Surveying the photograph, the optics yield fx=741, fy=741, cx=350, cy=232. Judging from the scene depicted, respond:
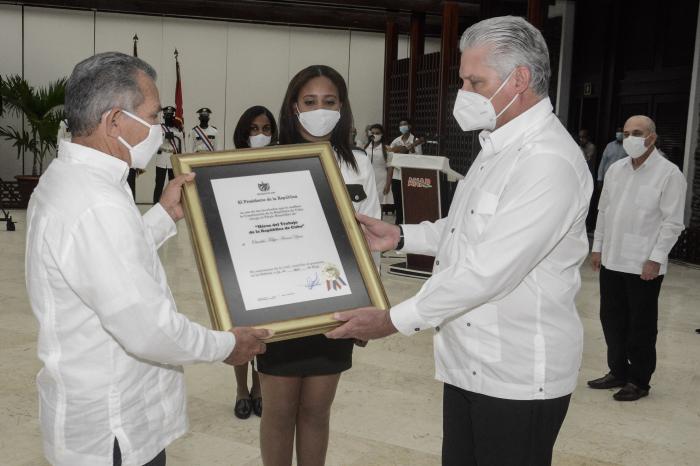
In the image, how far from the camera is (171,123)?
11.6m

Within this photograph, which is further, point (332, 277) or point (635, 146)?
point (635, 146)

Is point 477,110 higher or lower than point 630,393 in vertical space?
higher

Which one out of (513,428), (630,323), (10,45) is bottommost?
(630,323)

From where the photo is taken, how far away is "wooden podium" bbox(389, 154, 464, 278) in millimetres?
7035

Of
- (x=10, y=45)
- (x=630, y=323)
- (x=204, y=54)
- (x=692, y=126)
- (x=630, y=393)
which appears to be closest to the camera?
(x=630, y=393)

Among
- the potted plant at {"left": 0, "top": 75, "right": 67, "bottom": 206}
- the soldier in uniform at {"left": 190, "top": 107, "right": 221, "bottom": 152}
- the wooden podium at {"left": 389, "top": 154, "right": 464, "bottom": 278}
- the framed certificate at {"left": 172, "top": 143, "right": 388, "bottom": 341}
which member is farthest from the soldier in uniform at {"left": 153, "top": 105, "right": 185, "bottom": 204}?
the framed certificate at {"left": 172, "top": 143, "right": 388, "bottom": 341}

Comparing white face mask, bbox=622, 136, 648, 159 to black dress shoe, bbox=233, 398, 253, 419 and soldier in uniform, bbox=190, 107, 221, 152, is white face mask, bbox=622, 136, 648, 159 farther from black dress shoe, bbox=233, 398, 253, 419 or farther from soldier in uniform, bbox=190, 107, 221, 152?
soldier in uniform, bbox=190, 107, 221, 152

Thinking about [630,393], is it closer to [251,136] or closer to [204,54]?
[251,136]

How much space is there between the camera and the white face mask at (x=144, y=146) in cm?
162

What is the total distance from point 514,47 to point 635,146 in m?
2.59

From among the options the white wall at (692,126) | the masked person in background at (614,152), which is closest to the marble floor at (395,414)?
the white wall at (692,126)

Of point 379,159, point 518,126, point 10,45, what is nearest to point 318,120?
point 518,126

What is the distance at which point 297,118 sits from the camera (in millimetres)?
2496

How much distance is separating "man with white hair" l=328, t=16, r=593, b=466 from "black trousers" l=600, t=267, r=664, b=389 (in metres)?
2.42
